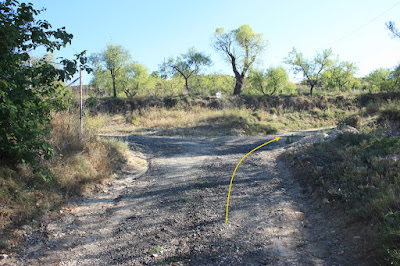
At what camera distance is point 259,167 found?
867 centimetres

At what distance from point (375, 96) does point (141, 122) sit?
25.7 m

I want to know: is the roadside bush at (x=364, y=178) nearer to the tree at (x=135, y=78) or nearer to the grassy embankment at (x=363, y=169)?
the grassy embankment at (x=363, y=169)

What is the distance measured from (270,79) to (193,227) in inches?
1460

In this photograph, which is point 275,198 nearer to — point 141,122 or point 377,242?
point 377,242

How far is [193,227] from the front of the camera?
466cm

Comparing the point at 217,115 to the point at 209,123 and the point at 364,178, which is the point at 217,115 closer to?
the point at 209,123

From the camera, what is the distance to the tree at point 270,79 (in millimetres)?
38719

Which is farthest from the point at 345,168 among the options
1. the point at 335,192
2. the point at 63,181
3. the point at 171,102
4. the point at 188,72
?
the point at 188,72

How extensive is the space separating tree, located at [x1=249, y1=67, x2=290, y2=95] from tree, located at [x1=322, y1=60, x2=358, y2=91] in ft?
17.2

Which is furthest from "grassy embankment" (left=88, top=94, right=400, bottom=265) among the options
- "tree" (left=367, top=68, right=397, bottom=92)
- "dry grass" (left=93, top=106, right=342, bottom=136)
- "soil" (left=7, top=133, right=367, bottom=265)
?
"tree" (left=367, top=68, right=397, bottom=92)

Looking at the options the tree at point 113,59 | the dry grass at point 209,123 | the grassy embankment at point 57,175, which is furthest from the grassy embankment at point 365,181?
the tree at point 113,59

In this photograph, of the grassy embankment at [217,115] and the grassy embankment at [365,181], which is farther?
the grassy embankment at [217,115]

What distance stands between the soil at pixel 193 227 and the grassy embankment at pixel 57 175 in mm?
293

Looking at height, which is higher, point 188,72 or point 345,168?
point 188,72
